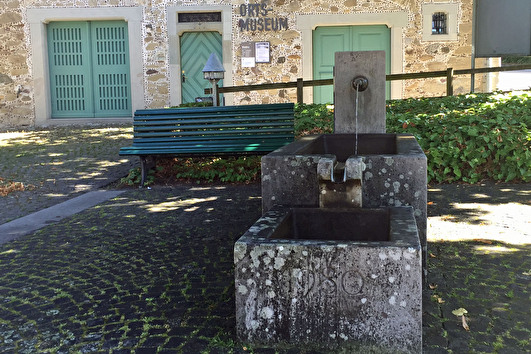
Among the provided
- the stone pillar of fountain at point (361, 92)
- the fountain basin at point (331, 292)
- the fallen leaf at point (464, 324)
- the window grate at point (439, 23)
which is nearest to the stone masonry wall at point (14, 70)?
the window grate at point (439, 23)

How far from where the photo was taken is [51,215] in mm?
5574

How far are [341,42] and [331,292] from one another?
1196 cm

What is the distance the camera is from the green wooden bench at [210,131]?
6.95 metres

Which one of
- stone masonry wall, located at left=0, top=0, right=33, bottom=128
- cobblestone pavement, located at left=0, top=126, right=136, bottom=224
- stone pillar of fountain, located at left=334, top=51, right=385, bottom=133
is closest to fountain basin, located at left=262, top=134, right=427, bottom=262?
stone pillar of fountain, located at left=334, top=51, right=385, bottom=133

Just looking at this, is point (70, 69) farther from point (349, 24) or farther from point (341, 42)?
point (349, 24)

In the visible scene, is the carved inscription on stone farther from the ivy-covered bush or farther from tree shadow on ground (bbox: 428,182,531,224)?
the ivy-covered bush

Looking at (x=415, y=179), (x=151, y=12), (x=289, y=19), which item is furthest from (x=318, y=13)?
(x=415, y=179)

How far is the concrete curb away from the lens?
4.97 m

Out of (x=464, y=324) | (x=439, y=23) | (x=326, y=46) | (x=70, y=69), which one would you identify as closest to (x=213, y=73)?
(x=326, y=46)

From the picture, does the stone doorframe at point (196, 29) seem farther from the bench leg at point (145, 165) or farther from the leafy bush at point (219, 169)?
the bench leg at point (145, 165)

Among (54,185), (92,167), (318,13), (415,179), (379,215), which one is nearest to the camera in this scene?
(379,215)

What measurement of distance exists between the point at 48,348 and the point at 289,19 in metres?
11.8

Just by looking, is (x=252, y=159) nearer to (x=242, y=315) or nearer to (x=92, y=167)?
→ (x=92, y=167)

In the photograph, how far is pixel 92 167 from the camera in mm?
8250
